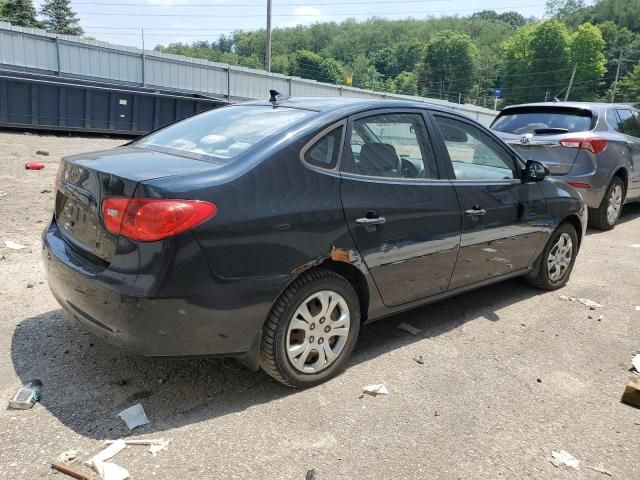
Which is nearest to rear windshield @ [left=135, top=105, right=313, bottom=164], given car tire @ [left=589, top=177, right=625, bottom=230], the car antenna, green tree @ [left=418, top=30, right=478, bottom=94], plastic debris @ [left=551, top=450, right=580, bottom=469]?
the car antenna

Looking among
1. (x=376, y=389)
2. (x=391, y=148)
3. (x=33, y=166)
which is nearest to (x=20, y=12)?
(x=33, y=166)

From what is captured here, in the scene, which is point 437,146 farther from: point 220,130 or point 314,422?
point 314,422

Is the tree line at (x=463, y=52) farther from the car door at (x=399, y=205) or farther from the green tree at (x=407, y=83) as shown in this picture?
the car door at (x=399, y=205)

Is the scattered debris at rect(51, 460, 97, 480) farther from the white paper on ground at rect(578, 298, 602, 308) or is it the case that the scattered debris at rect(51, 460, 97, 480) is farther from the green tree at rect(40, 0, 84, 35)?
the green tree at rect(40, 0, 84, 35)

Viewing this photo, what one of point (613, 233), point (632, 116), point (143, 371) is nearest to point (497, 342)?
point (143, 371)

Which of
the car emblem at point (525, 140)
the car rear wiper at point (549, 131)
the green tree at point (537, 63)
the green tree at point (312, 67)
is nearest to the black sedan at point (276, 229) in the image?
the car emblem at point (525, 140)

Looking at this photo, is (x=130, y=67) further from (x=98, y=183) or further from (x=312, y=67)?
(x=312, y=67)

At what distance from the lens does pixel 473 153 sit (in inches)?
167

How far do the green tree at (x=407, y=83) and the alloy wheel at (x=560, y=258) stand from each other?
427 ft

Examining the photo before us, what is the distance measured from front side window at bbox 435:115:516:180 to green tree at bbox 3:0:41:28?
9081 cm

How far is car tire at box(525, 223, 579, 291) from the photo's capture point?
502 cm

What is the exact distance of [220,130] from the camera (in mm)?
3469

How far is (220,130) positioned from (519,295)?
3182 mm

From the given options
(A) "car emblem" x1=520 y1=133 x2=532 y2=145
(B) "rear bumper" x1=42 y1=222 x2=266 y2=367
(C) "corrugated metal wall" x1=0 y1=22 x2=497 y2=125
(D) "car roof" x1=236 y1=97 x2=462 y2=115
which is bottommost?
(B) "rear bumper" x1=42 y1=222 x2=266 y2=367
